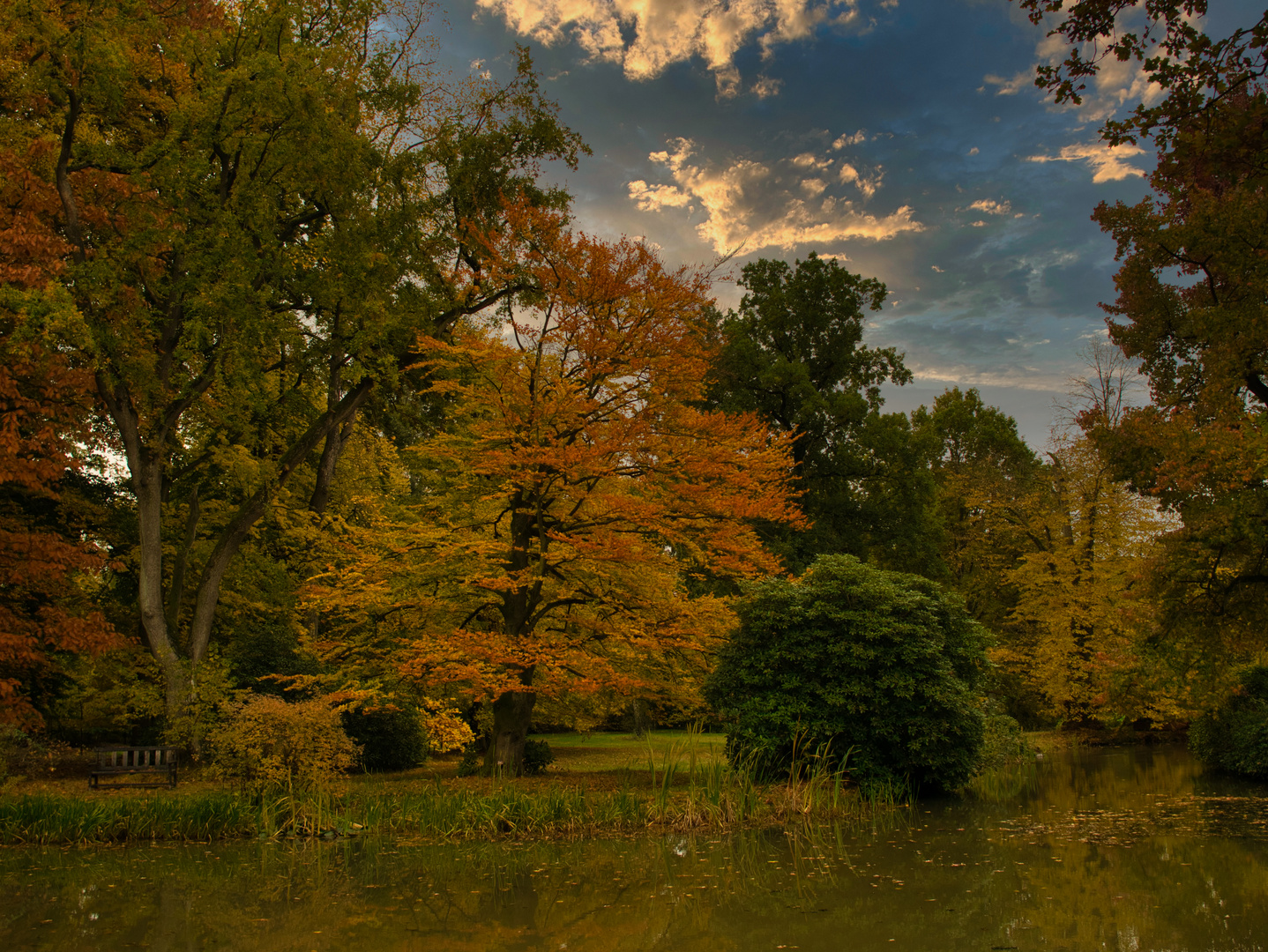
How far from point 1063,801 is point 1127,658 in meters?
5.60

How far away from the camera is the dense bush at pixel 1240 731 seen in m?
14.8

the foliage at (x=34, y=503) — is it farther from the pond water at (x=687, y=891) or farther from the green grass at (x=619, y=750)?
the green grass at (x=619, y=750)

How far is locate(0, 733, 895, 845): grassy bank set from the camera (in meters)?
8.98

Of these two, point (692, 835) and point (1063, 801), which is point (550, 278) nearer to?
point (692, 835)

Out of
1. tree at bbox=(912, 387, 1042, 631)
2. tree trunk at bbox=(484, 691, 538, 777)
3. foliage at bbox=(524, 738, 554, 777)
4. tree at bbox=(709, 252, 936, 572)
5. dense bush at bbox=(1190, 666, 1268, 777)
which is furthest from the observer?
tree at bbox=(912, 387, 1042, 631)

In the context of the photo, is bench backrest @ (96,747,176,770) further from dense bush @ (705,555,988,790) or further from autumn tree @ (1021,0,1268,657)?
autumn tree @ (1021,0,1268,657)

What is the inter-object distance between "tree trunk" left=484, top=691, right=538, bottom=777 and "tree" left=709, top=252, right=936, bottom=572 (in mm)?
11008

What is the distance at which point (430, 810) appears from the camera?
9766 mm

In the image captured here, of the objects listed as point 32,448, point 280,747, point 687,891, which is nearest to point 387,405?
point 32,448

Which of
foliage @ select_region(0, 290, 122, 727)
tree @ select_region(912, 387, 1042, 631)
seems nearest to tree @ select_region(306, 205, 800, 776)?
foliage @ select_region(0, 290, 122, 727)

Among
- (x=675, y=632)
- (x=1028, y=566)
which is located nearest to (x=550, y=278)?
(x=675, y=632)

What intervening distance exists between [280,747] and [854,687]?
317 inches

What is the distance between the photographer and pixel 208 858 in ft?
27.2

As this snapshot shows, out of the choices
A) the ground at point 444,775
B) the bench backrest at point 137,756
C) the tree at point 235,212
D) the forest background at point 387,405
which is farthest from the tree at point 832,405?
the bench backrest at point 137,756
